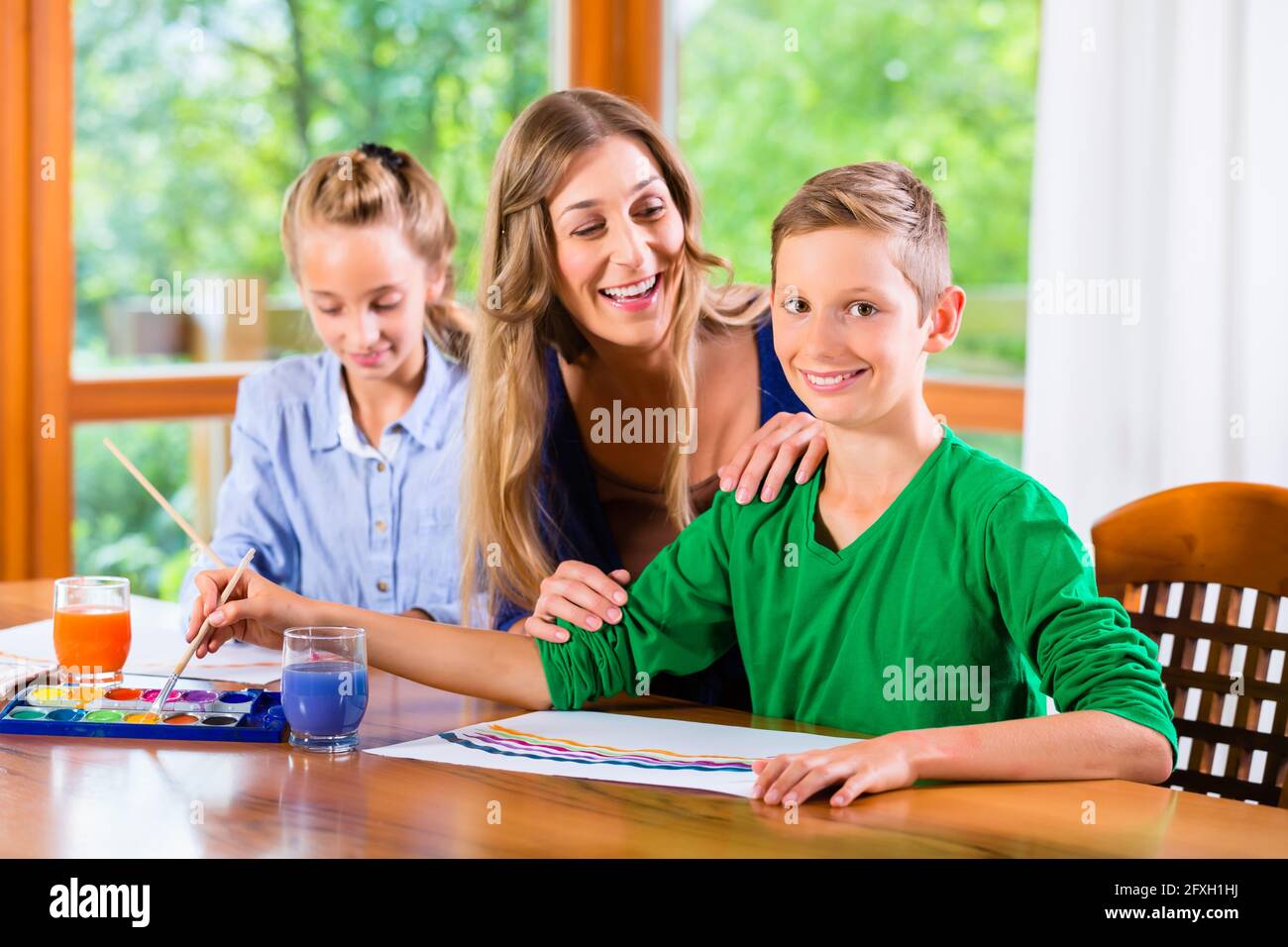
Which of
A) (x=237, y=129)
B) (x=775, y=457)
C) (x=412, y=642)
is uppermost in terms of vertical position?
(x=237, y=129)

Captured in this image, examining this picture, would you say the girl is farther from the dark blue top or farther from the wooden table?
the wooden table

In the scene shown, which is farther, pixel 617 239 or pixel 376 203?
pixel 376 203

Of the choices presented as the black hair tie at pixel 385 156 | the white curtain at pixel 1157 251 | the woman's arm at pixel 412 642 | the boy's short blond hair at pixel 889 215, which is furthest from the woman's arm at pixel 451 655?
the white curtain at pixel 1157 251

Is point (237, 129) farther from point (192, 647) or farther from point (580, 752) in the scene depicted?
point (580, 752)

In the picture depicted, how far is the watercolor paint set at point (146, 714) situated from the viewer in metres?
1.46

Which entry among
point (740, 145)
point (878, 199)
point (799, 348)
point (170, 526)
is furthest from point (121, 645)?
point (740, 145)

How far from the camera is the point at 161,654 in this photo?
6.00 ft

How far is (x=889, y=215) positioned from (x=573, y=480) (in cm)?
73

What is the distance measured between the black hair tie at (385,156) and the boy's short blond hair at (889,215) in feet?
3.41

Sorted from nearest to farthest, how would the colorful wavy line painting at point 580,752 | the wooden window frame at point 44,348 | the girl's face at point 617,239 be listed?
the colorful wavy line painting at point 580,752 < the girl's face at point 617,239 < the wooden window frame at point 44,348

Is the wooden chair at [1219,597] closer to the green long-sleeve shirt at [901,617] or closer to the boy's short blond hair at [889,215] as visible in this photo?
the green long-sleeve shirt at [901,617]

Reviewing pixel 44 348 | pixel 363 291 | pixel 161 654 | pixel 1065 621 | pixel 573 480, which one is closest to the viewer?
pixel 1065 621

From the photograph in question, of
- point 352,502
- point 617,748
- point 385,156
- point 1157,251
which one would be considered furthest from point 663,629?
point 1157,251

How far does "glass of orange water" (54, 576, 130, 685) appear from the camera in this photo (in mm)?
1664
